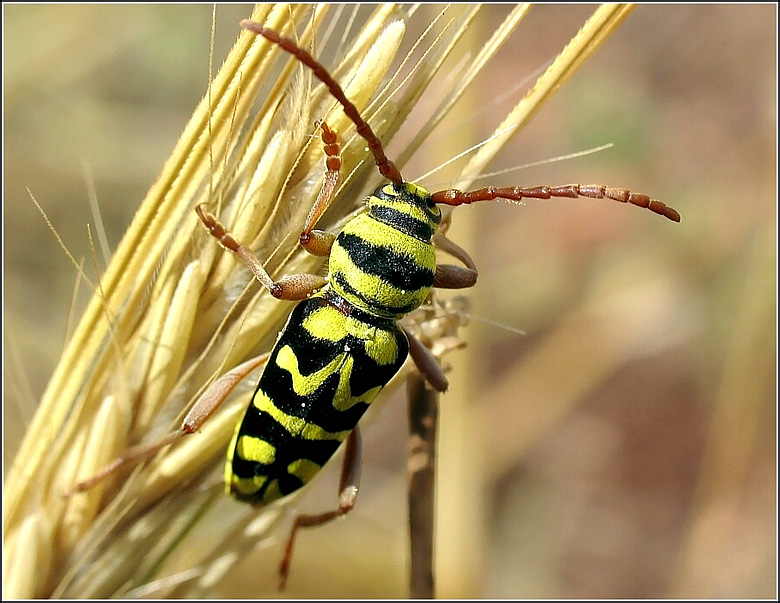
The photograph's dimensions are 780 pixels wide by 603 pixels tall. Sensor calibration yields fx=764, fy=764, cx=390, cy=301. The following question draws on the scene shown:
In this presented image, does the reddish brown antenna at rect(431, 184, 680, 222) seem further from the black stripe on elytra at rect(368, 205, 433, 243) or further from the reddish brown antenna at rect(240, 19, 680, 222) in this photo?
the black stripe on elytra at rect(368, 205, 433, 243)

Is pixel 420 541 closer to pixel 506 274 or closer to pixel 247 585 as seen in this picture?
pixel 247 585

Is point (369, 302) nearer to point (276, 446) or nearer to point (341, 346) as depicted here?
point (341, 346)

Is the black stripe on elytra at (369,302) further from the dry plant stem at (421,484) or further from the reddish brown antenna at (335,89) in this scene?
the reddish brown antenna at (335,89)

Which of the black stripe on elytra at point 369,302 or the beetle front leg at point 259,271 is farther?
the black stripe on elytra at point 369,302

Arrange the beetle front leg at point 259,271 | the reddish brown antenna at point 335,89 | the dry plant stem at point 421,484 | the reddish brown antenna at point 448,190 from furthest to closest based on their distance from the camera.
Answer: the dry plant stem at point 421,484 < the beetle front leg at point 259,271 < the reddish brown antenna at point 448,190 < the reddish brown antenna at point 335,89

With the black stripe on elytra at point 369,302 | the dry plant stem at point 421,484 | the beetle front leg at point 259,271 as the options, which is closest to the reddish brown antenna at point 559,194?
the black stripe on elytra at point 369,302

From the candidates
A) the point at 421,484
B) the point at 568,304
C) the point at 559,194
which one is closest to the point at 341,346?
the point at 421,484

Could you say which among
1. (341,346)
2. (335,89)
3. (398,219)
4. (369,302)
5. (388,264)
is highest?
(335,89)

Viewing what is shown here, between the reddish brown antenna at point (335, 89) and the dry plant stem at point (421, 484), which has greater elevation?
the reddish brown antenna at point (335, 89)
